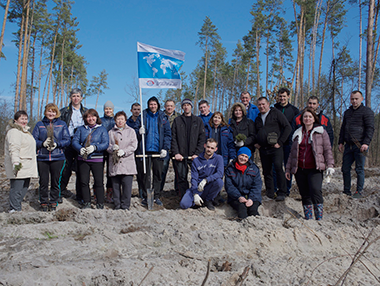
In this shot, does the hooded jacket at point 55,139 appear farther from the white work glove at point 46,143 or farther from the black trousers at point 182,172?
the black trousers at point 182,172

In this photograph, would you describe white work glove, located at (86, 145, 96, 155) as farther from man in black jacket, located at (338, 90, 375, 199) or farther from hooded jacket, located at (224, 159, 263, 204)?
man in black jacket, located at (338, 90, 375, 199)

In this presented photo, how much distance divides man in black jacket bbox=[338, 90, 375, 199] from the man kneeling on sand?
2759 millimetres

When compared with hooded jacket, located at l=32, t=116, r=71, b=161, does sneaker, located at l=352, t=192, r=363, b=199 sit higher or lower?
lower

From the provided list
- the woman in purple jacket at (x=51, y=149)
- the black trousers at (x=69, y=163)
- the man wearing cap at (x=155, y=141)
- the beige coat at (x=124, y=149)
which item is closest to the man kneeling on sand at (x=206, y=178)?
the man wearing cap at (x=155, y=141)

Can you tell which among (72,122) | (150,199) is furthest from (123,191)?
(72,122)

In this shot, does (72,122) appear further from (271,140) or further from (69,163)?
(271,140)

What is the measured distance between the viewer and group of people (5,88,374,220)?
4906mm

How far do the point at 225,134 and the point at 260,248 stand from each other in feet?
9.93

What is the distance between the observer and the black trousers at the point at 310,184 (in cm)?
467

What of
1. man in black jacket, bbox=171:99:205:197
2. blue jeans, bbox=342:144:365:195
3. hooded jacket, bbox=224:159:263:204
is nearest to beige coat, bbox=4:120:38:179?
man in black jacket, bbox=171:99:205:197

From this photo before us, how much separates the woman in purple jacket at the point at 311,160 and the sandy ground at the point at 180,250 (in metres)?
0.45

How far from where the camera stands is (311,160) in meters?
4.70

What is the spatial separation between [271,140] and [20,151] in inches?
187

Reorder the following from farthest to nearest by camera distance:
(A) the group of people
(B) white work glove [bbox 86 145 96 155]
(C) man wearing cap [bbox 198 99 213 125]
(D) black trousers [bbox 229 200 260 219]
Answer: (C) man wearing cap [bbox 198 99 213 125] < (B) white work glove [bbox 86 145 96 155] < (D) black trousers [bbox 229 200 260 219] < (A) the group of people
